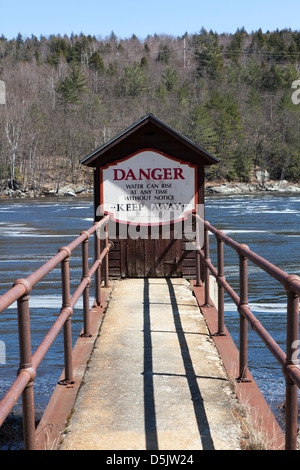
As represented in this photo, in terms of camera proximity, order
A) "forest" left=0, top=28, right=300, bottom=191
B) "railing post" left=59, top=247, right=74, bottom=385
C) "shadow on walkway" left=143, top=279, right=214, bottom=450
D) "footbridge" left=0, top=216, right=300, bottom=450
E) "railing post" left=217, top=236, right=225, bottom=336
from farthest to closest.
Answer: "forest" left=0, top=28, right=300, bottom=191 → "railing post" left=217, top=236, right=225, bottom=336 → "railing post" left=59, top=247, right=74, bottom=385 → "shadow on walkway" left=143, top=279, right=214, bottom=450 → "footbridge" left=0, top=216, right=300, bottom=450

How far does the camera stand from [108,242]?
9.85m

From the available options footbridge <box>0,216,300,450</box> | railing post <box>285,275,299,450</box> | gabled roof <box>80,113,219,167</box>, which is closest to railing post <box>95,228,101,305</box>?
footbridge <box>0,216,300,450</box>

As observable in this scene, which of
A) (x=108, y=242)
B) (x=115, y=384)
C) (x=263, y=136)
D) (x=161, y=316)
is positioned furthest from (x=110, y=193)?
(x=263, y=136)

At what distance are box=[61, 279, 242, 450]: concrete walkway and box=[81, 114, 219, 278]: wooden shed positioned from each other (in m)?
2.34

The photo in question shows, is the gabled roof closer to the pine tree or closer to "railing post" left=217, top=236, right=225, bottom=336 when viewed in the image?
"railing post" left=217, top=236, right=225, bottom=336

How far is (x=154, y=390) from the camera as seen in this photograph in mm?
4914

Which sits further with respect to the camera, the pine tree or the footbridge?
the pine tree

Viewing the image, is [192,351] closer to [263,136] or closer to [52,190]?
[52,190]

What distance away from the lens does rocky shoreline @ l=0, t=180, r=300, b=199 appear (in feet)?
242

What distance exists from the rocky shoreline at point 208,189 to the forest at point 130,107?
1719 mm

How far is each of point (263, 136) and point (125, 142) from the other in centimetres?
9509

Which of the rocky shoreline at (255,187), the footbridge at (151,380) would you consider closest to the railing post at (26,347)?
the footbridge at (151,380)

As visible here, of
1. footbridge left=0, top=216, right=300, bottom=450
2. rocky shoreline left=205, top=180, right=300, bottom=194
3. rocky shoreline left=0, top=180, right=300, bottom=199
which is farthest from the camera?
rocky shoreline left=205, top=180, right=300, bottom=194

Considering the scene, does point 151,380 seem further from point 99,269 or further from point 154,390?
point 99,269
